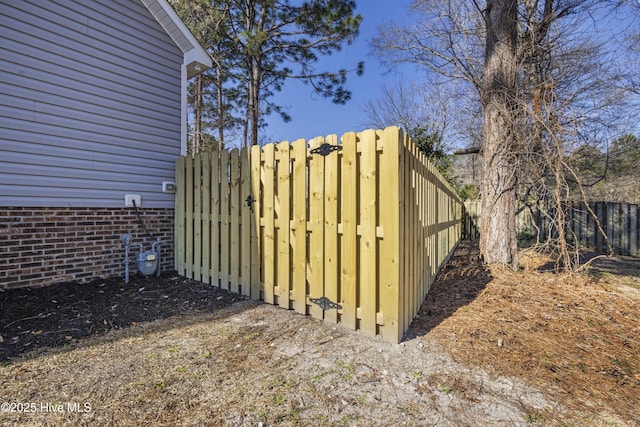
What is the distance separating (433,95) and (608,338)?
13466 millimetres

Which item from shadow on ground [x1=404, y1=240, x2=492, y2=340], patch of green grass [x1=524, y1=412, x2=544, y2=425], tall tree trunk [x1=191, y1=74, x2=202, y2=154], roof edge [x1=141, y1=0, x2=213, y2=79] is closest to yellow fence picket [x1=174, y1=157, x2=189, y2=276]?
roof edge [x1=141, y1=0, x2=213, y2=79]

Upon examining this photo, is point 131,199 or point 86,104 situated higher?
point 86,104

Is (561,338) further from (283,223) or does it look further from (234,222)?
(234,222)

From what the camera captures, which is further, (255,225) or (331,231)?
(255,225)

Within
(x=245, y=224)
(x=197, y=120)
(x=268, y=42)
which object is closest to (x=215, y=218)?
(x=245, y=224)

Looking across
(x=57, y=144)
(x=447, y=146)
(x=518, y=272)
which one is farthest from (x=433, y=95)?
(x=57, y=144)

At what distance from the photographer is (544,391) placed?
188 centimetres

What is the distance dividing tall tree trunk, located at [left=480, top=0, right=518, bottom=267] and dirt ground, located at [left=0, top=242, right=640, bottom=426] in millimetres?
1274

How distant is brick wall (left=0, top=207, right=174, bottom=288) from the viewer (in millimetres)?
3576

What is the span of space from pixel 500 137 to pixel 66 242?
6389 millimetres

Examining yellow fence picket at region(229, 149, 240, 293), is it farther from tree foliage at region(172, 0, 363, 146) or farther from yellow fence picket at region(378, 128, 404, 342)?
tree foliage at region(172, 0, 363, 146)

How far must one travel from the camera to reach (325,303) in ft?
9.65

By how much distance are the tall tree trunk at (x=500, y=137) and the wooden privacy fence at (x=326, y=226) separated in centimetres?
124

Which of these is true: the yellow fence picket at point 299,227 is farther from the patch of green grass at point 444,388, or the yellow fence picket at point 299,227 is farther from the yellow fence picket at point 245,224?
the patch of green grass at point 444,388
